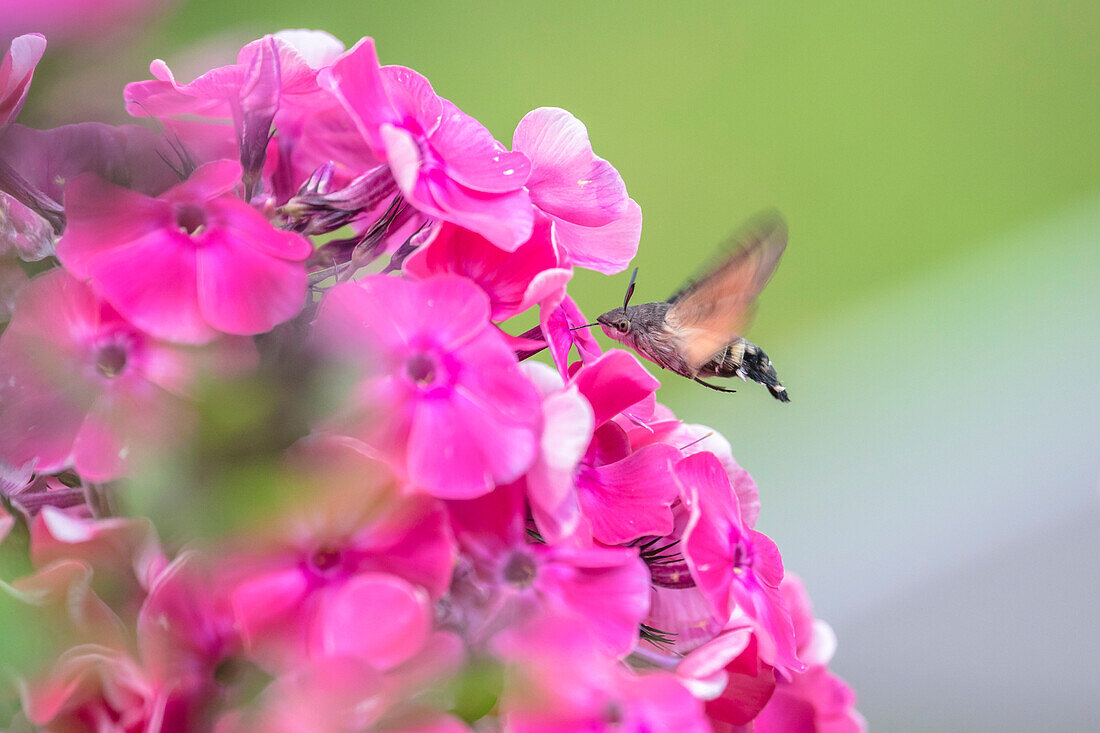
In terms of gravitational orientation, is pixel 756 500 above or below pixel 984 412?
above

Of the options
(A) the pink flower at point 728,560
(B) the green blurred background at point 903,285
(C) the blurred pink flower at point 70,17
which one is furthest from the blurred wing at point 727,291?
(B) the green blurred background at point 903,285

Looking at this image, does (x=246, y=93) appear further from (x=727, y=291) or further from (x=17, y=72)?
(x=727, y=291)

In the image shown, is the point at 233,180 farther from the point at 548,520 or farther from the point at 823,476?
the point at 823,476

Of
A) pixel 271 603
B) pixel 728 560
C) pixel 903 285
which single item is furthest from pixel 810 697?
pixel 903 285

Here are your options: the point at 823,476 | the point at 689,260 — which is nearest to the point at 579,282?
the point at 689,260

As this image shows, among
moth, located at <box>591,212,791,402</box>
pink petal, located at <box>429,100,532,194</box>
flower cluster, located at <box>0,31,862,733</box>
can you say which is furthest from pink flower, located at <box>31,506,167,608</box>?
moth, located at <box>591,212,791,402</box>

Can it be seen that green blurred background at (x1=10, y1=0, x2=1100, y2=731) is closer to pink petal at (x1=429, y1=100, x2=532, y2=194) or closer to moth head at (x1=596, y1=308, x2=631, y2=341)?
moth head at (x1=596, y1=308, x2=631, y2=341)
